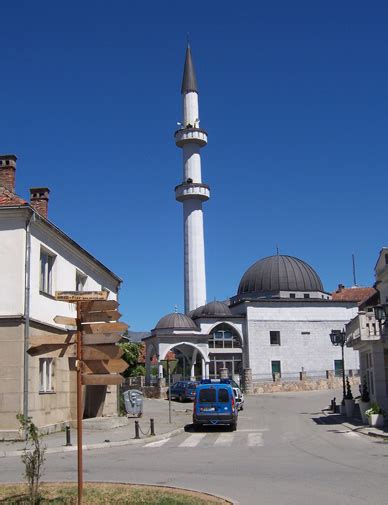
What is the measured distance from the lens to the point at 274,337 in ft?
207

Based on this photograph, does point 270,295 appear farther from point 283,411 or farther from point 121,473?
point 121,473

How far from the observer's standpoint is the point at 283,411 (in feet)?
116

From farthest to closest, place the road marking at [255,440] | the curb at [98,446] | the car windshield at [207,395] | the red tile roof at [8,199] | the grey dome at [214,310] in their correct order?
the grey dome at [214,310] < the car windshield at [207,395] < the red tile roof at [8,199] < the road marking at [255,440] < the curb at [98,446]

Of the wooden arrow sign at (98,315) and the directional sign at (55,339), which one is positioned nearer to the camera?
the directional sign at (55,339)

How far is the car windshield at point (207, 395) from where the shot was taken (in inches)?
928


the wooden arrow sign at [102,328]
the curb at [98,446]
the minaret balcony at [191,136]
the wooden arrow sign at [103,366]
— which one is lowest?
the curb at [98,446]

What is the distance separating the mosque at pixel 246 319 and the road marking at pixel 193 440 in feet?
109

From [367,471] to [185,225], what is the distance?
55.6 meters

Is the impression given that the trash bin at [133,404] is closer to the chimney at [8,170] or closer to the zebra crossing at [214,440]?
the zebra crossing at [214,440]

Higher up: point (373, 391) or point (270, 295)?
point (270, 295)

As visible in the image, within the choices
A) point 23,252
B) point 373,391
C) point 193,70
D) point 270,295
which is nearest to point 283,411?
point 373,391

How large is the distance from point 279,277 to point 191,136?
17779 mm

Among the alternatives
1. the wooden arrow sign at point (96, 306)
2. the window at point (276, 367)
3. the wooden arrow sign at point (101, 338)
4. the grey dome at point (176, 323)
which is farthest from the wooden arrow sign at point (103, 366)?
the window at point (276, 367)

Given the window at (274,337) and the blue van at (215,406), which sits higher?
the window at (274,337)
